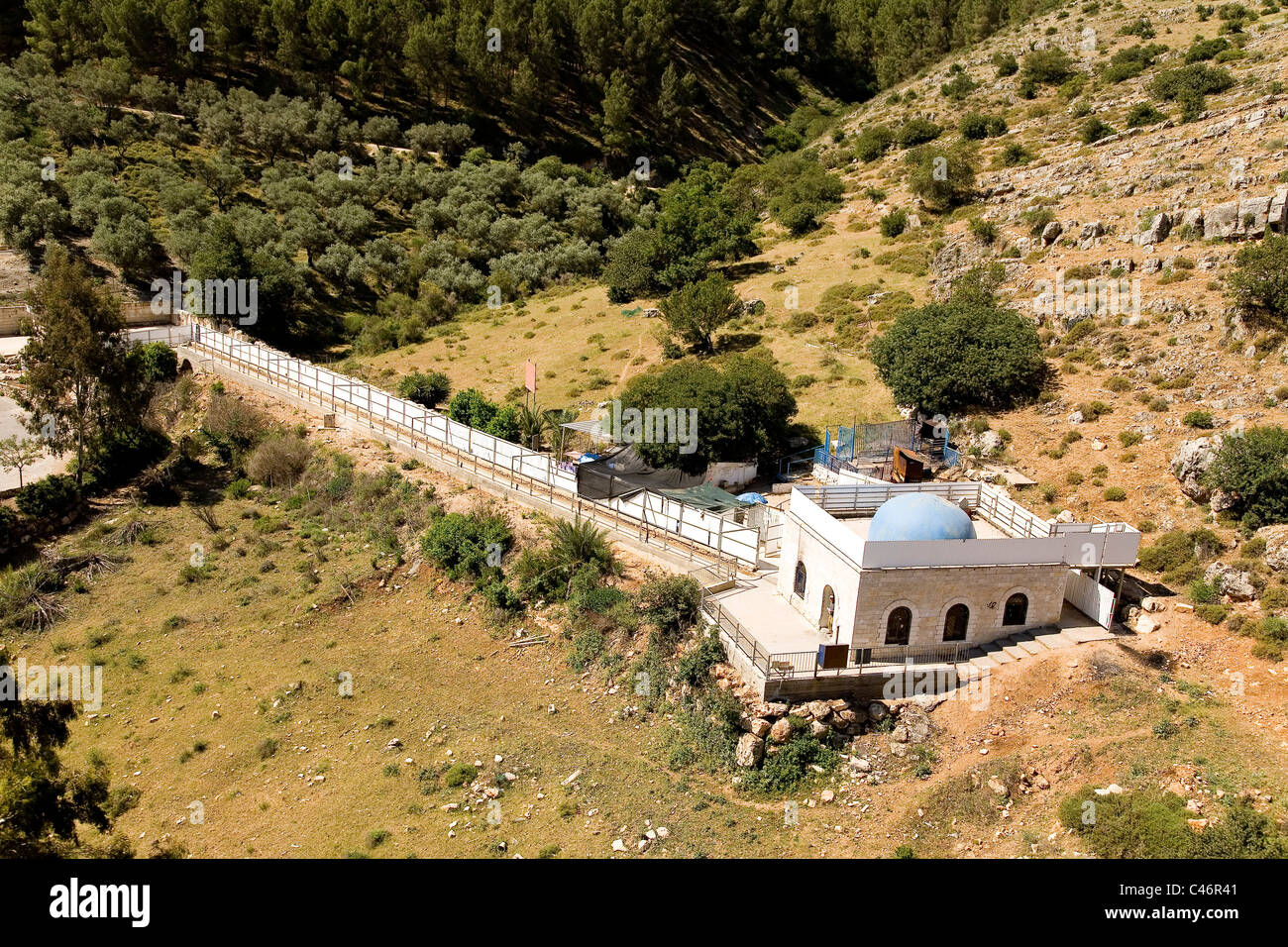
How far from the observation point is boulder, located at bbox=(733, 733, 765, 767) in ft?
62.2

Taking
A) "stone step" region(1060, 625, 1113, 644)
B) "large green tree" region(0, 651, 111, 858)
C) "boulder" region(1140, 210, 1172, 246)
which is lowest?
"large green tree" region(0, 651, 111, 858)

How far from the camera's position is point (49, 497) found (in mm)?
30875

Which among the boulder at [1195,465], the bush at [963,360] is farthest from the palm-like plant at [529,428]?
the boulder at [1195,465]

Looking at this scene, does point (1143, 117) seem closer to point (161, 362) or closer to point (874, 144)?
point (874, 144)

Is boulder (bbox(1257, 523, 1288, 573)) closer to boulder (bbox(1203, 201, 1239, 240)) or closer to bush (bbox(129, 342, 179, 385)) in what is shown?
boulder (bbox(1203, 201, 1239, 240))

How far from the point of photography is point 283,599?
88.5 feet

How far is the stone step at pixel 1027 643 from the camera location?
20438 mm

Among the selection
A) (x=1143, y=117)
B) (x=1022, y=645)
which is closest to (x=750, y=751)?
(x=1022, y=645)

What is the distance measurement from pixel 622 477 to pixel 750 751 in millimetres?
11749

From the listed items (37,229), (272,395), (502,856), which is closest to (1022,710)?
(502,856)

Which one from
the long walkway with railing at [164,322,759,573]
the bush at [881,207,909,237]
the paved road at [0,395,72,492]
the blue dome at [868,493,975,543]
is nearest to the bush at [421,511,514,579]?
the long walkway with railing at [164,322,759,573]

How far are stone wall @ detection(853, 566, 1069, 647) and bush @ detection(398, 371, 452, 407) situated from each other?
23.6 metres

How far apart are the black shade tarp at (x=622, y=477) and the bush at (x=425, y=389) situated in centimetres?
1170

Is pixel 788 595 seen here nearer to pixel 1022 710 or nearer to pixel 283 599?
pixel 1022 710
